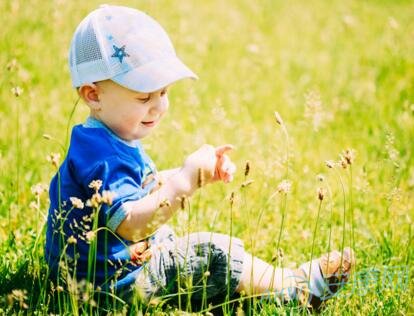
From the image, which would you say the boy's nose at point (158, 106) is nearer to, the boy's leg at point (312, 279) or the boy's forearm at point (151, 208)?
the boy's forearm at point (151, 208)

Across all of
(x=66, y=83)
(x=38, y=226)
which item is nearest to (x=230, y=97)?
(x=66, y=83)

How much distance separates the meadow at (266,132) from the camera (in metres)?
2.78

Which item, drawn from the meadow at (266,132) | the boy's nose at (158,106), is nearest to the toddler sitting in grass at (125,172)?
the boy's nose at (158,106)

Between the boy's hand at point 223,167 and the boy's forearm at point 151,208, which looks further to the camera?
the boy's hand at point 223,167

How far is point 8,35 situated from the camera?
A: 5.26 m

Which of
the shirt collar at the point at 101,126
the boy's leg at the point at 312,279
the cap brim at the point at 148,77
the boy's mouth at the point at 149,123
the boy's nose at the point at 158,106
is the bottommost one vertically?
the boy's leg at the point at 312,279

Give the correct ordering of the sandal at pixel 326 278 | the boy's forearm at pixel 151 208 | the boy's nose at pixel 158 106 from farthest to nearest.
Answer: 1. the sandal at pixel 326 278
2. the boy's nose at pixel 158 106
3. the boy's forearm at pixel 151 208

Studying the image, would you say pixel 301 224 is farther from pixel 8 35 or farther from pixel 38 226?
pixel 8 35

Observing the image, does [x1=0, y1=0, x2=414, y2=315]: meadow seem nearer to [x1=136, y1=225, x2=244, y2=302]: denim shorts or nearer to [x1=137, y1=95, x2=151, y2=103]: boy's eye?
[x1=136, y1=225, x2=244, y2=302]: denim shorts

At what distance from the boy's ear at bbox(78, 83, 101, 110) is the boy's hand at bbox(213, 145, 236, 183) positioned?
1.67ft

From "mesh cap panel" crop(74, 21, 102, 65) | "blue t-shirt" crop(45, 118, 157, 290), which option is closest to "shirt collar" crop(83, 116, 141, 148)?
"blue t-shirt" crop(45, 118, 157, 290)

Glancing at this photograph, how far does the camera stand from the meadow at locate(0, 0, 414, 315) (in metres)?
2.78

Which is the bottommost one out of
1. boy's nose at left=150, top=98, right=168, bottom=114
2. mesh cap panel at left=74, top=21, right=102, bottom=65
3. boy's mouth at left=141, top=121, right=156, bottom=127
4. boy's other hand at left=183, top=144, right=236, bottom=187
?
boy's other hand at left=183, top=144, right=236, bottom=187

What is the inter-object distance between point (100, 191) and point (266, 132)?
2.44 metres
